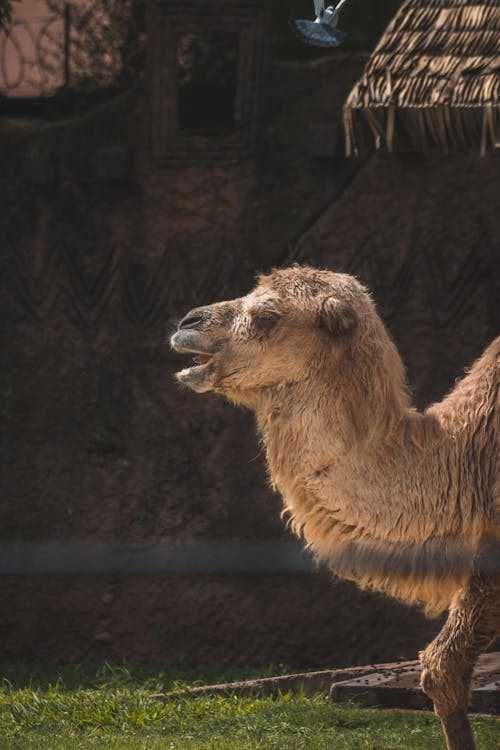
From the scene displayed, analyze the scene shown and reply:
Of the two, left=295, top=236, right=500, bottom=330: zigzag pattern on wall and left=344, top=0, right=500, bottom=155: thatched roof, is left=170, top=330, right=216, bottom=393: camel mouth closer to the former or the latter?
left=344, top=0, right=500, bottom=155: thatched roof

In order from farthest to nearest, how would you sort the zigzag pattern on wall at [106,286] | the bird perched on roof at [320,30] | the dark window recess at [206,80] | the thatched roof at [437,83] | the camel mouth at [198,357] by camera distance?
the dark window recess at [206,80] → the zigzag pattern on wall at [106,286] → the thatched roof at [437,83] → the bird perched on roof at [320,30] → the camel mouth at [198,357]

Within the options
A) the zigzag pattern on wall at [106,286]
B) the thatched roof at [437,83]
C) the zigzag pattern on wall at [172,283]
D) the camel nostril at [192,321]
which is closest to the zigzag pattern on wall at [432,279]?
the zigzag pattern on wall at [172,283]

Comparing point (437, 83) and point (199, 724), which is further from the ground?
point (437, 83)

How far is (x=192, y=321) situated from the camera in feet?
14.7

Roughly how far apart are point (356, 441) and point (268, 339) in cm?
43

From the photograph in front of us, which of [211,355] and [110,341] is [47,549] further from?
[211,355]

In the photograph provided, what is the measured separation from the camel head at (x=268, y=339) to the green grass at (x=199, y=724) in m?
1.46

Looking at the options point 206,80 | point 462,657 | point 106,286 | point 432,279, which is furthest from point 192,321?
point 206,80

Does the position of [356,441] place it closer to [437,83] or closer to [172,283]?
[437,83]

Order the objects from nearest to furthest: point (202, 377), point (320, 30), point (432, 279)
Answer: point (202, 377) → point (320, 30) → point (432, 279)

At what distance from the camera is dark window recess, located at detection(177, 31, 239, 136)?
766 cm

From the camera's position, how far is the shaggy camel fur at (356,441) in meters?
4.48

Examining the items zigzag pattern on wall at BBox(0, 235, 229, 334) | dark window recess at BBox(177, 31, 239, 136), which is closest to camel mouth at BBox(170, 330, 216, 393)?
zigzag pattern on wall at BBox(0, 235, 229, 334)

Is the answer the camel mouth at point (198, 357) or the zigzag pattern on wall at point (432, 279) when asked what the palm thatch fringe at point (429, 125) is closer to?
the zigzag pattern on wall at point (432, 279)
